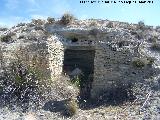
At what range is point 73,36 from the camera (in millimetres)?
21297

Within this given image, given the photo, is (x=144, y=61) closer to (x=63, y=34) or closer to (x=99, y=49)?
(x=99, y=49)

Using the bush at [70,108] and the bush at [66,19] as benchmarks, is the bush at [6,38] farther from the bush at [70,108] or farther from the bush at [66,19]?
the bush at [70,108]

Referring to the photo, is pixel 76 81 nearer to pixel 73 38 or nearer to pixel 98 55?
pixel 98 55

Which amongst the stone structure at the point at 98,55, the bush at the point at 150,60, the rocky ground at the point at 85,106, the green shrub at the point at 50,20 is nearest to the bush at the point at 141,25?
the stone structure at the point at 98,55

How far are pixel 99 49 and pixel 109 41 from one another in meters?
0.99

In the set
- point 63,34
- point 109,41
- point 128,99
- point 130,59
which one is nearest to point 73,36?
point 63,34

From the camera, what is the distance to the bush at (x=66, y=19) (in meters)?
22.1

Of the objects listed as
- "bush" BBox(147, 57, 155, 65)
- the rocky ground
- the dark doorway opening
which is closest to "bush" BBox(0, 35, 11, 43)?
the rocky ground

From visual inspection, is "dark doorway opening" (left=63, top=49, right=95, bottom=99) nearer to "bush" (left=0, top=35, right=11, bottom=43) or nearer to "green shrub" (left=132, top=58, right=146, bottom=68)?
"green shrub" (left=132, top=58, right=146, bottom=68)

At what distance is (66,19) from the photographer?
72.8 feet

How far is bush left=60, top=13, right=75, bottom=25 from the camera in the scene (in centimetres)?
2214

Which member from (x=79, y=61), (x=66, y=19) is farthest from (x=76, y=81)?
(x=66, y=19)

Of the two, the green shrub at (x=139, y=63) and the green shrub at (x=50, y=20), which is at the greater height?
the green shrub at (x=50, y=20)

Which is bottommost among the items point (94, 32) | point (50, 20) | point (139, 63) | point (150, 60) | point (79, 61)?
point (79, 61)
